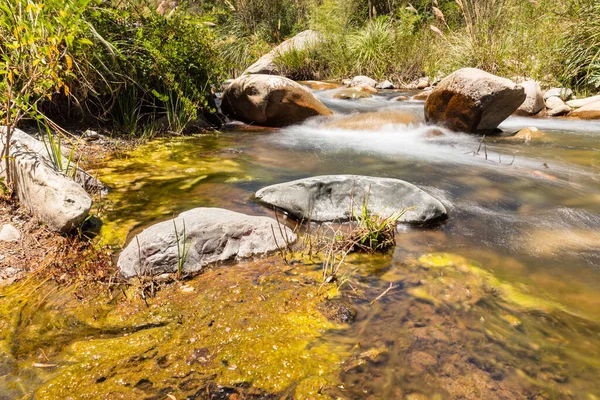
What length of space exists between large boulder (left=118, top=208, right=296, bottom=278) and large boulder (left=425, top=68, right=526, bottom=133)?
4259 millimetres

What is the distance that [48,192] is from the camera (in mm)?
2299

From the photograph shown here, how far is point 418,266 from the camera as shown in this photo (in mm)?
2230

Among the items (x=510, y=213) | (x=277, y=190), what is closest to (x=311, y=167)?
(x=277, y=190)

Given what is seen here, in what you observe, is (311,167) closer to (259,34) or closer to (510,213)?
(510,213)

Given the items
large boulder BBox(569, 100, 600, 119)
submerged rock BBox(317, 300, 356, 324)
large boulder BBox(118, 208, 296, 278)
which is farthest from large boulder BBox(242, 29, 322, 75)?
submerged rock BBox(317, 300, 356, 324)

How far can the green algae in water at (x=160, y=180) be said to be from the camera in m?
2.83

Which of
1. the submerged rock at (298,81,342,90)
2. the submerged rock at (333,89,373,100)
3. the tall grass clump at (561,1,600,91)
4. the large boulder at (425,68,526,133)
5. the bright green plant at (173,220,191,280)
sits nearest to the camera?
the bright green plant at (173,220,191,280)

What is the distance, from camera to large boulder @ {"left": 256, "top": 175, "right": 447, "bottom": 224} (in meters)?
2.80

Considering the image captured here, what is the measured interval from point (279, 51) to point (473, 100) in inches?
328

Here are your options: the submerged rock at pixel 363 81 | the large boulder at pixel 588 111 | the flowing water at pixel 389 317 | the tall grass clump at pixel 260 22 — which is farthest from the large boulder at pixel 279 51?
the flowing water at pixel 389 317

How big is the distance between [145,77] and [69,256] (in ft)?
11.6

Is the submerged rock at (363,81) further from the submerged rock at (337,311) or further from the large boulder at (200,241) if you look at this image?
the submerged rock at (337,311)

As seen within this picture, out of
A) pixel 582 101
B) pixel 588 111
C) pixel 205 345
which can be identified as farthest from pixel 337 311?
pixel 582 101

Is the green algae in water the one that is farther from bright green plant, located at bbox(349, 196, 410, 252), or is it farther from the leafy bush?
bright green plant, located at bbox(349, 196, 410, 252)
